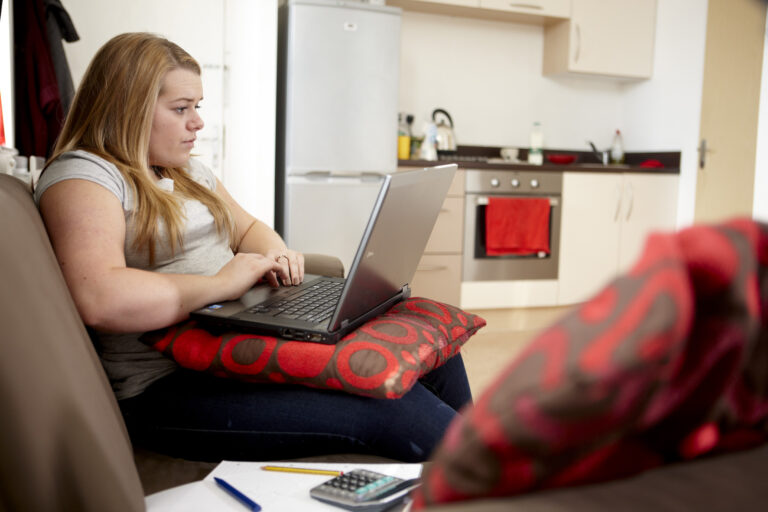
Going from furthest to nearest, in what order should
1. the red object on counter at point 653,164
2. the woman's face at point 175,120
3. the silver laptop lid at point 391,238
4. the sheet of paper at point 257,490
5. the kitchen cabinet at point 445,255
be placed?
the red object on counter at point 653,164
the kitchen cabinet at point 445,255
the woman's face at point 175,120
the silver laptop lid at point 391,238
the sheet of paper at point 257,490

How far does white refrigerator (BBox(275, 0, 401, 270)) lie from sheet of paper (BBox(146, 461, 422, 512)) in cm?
274

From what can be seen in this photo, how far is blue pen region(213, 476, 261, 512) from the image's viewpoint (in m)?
0.88

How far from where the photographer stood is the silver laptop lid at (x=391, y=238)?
104cm

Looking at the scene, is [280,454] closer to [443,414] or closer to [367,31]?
[443,414]


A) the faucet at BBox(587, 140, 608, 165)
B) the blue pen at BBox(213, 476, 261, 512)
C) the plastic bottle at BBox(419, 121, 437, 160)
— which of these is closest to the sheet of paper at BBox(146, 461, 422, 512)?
the blue pen at BBox(213, 476, 261, 512)

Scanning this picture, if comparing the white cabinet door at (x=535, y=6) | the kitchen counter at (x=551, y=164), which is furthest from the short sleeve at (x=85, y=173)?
the white cabinet door at (x=535, y=6)

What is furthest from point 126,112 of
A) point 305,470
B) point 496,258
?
point 496,258

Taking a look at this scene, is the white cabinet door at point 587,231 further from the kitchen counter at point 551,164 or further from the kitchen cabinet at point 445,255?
the kitchen cabinet at point 445,255

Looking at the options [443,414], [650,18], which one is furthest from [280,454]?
[650,18]

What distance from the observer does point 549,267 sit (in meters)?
4.34

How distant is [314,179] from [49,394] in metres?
2.97

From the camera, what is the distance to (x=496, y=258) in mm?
4191

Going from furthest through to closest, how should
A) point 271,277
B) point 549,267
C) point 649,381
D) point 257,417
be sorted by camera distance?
point 549,267
point 271,277
point 257,417
point 649,381

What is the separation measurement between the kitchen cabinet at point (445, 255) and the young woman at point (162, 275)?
103 inches
